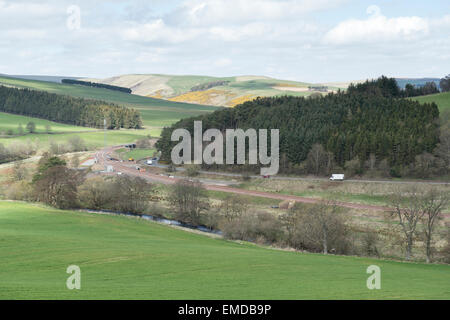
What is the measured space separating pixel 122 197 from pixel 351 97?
2759 inches

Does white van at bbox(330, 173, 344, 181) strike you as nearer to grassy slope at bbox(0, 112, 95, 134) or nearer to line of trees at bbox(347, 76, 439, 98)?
line of trees at bbox(347, 76, 439, 98)

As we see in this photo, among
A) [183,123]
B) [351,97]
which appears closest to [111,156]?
[183,123]

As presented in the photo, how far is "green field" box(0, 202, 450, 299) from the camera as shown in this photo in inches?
789

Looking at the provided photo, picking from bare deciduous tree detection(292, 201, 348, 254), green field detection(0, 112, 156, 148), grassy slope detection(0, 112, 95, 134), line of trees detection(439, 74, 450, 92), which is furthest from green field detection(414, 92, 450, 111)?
grassy slope detection(0, 112, 95, 134)

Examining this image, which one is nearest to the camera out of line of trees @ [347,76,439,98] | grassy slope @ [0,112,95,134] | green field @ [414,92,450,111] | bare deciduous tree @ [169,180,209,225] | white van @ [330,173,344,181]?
bare deciduous tree @ [169,180,209,225]

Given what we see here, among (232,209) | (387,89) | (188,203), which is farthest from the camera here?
(387,89)

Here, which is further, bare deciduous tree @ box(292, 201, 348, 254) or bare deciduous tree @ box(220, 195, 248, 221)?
bare deciduous tree @ box(220, 195, 248, 221)

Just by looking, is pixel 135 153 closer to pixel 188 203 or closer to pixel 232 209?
pixel 188 203

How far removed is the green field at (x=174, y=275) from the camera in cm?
2005

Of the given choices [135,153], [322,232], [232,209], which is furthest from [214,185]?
[135,153]

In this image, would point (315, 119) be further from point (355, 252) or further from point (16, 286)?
point (16, 286)

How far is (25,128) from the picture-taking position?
178 metres

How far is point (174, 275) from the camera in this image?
2525cm

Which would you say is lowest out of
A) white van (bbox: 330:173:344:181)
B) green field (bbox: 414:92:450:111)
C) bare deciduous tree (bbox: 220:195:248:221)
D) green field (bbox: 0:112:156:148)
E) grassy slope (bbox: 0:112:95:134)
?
bare deciduous tree (bbox: 220:195:248:221)
